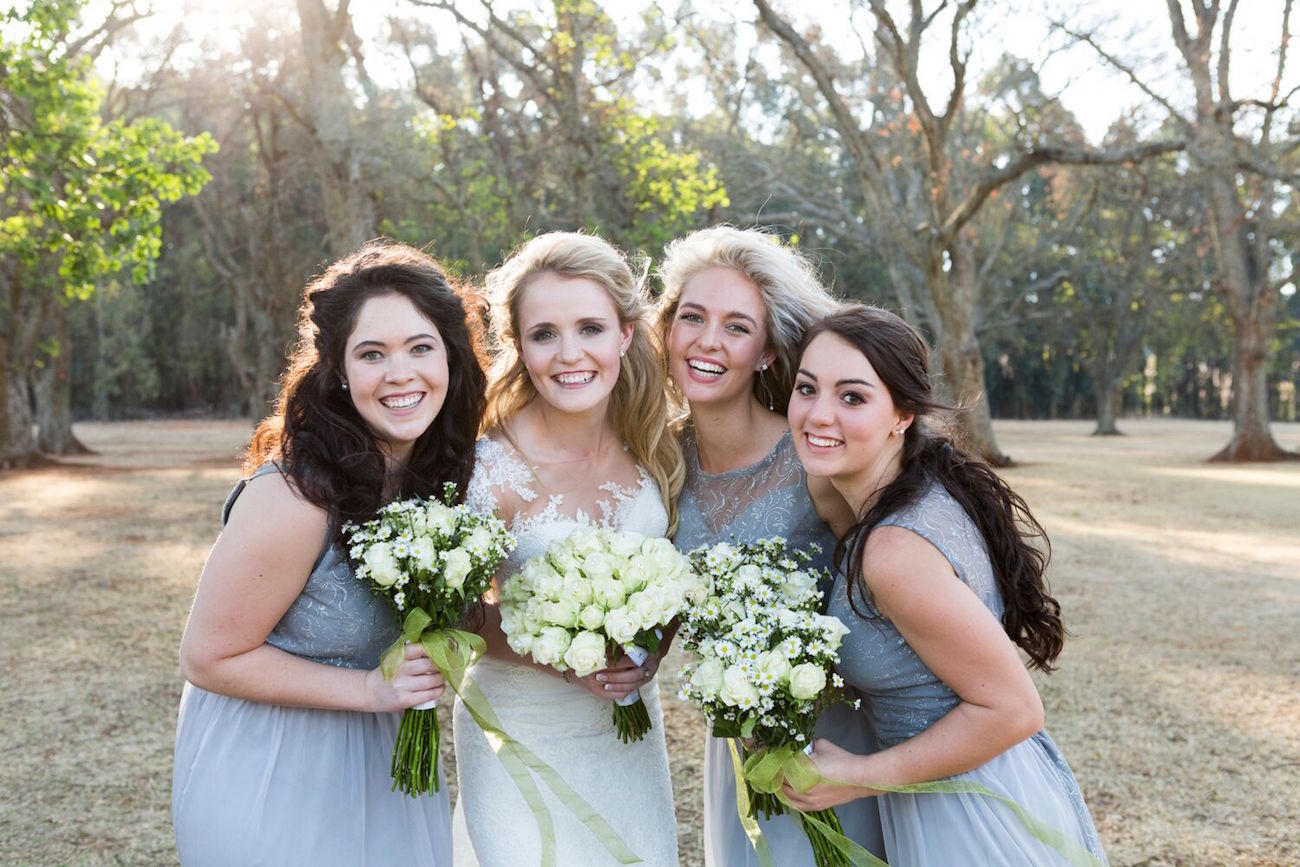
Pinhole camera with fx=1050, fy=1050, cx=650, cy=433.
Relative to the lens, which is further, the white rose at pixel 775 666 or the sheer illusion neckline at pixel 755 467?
the sheer illusion neckline at pixel 755 467

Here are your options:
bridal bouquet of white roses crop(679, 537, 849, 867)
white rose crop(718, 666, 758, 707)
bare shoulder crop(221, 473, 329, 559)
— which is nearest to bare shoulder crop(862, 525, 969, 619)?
bridal bouquet of white roses crop(679, 537, 849, 867)

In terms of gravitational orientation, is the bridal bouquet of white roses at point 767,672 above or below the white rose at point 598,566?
below

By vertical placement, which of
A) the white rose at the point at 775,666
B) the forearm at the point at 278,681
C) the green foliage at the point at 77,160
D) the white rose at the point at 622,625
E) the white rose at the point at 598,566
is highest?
the green foliage at the point at 77,160

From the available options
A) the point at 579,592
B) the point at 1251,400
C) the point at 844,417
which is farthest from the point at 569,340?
the point at 1251,400

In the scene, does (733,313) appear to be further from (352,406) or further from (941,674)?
(941,674)

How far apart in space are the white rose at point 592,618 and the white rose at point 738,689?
1.46 feet

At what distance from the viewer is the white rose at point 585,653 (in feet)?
9.73

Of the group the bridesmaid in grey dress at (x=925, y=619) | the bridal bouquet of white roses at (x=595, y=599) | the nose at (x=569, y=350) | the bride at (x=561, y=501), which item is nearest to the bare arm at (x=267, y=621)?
the bridal bouquet of white roses at (x=595, y=599)

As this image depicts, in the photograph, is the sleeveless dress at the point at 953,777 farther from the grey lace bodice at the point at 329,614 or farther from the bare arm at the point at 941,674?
the grey lace bodice at the point at 329,614

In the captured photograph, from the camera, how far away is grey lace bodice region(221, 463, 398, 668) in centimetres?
299

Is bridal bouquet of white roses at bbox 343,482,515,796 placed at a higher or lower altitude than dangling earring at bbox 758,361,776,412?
lower

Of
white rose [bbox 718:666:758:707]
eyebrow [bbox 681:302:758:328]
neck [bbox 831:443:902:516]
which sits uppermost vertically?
eyebrow [bbox 681:302:758:328]

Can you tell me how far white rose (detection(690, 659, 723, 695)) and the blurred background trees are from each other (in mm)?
2494

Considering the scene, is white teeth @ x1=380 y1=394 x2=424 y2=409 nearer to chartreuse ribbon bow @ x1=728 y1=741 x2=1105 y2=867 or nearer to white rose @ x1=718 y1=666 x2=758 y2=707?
white rose @ x1=718 y1=666 x2=758 y2=707
